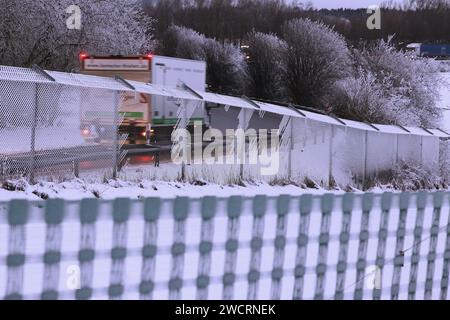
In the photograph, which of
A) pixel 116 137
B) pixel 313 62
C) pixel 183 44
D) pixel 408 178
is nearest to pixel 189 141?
pixel 116 137

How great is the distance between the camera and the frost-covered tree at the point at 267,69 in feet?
172

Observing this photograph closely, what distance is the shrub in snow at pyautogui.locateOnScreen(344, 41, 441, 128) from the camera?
1296 inches

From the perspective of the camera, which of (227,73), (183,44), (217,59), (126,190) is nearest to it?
(126,190)

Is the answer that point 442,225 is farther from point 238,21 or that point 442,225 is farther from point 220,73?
point 238,21

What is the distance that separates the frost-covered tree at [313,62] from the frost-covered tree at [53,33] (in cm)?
1794

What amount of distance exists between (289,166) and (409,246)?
11.8 metres

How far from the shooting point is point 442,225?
252 inches

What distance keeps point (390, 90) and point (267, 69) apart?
53.6ft

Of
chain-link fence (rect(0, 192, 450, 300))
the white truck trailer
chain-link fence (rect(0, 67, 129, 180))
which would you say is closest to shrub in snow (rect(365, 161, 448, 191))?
the white truck trailer

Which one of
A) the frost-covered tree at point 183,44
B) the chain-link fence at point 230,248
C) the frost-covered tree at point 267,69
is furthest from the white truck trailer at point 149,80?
the frost-covered tree at point 183,44

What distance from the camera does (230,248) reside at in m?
4.95

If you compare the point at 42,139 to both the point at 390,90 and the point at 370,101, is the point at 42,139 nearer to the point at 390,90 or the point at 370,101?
the point at 370,101

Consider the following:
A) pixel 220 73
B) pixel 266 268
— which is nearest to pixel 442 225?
pixel 266 268

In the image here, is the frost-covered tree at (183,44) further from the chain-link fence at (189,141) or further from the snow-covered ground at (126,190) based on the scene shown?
the snow-covered ground at (126,190)
